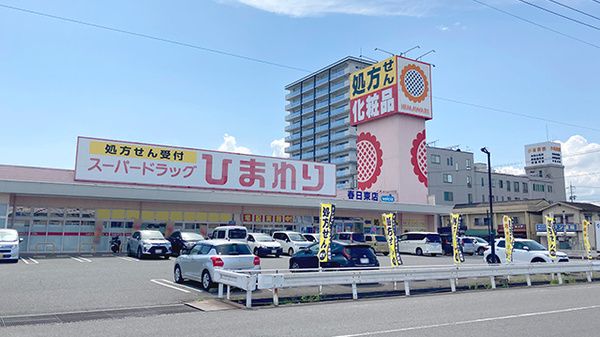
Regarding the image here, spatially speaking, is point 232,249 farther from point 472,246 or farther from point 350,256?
point 472,246

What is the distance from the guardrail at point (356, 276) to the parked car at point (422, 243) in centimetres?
1535

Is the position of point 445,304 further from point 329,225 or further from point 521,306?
point 329,225

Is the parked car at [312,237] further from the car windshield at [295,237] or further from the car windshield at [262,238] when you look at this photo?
the car windshield at [262,238]

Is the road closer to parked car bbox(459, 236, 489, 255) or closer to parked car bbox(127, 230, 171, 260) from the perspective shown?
parked car bbox(127, 230, 171, 260)

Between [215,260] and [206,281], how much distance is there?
0.85 meters

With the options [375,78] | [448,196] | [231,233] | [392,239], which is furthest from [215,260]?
[448,196]

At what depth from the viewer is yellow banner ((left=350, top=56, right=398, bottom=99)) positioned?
4509 centimetres

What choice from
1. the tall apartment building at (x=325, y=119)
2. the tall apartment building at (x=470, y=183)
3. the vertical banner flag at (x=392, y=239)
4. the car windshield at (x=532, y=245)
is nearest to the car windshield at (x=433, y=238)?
the car windshield at (x=532, y=245)

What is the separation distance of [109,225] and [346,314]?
2253 cm

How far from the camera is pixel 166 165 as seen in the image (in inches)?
1204

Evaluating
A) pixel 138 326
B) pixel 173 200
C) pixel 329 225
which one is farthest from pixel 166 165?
pixel 138 326

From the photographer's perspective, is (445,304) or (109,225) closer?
(445,304)

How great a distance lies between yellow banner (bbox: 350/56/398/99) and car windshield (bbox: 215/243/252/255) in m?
34.4

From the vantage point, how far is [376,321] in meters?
8.93
